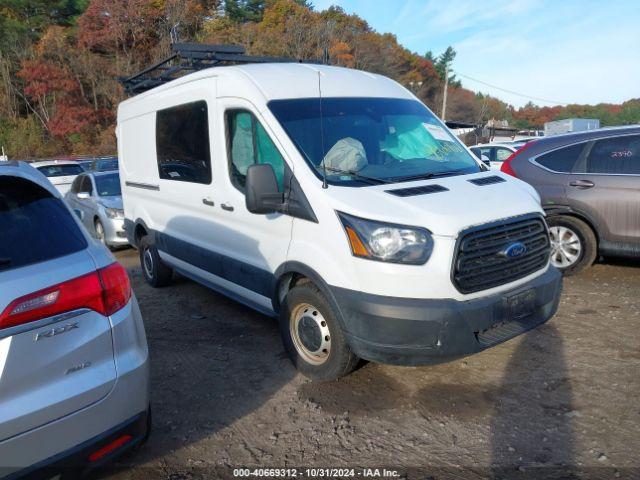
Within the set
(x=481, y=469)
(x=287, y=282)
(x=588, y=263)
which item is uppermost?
(x=287, y=282)

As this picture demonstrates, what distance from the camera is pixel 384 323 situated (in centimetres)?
312

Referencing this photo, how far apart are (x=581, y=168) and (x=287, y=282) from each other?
4.07m

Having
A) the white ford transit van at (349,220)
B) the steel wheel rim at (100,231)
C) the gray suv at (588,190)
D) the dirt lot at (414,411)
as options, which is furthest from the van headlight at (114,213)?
the gray suv at (588,190)

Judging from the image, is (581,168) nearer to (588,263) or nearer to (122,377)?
(588,263)

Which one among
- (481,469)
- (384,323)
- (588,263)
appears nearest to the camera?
(481,469)

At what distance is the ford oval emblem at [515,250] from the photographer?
3.32 m

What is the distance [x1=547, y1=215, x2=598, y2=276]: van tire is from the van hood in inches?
103

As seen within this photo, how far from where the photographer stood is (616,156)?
5.78 m

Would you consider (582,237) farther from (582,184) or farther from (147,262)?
(147,262)

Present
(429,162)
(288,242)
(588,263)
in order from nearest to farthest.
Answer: (288,242), (429,162), (588,263)

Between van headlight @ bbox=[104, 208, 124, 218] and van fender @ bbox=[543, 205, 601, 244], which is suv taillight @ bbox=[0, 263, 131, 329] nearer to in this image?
van fender @ bbox=[543, 205, 601, 244]

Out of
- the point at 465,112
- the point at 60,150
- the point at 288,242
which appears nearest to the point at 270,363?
the point at 288,242

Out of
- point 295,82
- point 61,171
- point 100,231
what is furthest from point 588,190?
point 61,171

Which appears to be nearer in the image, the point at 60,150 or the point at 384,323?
the point at 384,323
